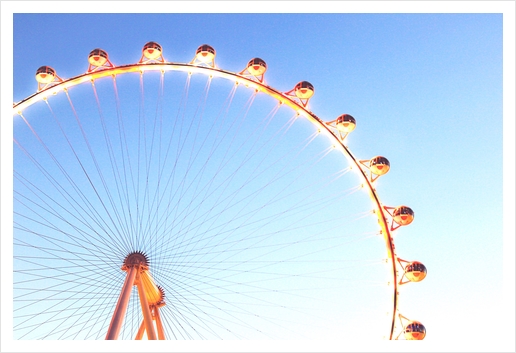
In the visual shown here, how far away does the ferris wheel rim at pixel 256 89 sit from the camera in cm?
828

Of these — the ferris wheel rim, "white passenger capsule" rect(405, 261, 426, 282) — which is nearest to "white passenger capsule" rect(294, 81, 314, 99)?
the ferris wheel rim

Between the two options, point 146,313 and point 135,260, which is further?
point 135,260

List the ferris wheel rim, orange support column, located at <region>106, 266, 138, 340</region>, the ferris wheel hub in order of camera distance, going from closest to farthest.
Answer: orange support column, located at <region>106, 266, 138, 340</region> → the ferris wheel hub → the ferris wheel rim

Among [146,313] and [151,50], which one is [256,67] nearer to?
[151,50]

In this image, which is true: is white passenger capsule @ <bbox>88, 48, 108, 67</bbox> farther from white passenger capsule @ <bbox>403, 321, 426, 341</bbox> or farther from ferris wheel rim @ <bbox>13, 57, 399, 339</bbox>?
white passenger capsule @ <bbox>403, 321, 426, 341</bbox>

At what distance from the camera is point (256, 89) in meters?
9.22

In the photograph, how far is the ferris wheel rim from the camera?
326 inches

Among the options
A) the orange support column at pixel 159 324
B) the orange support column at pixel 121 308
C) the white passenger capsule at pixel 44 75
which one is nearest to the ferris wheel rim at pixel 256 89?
the white passenger capsule at pixel 44 75

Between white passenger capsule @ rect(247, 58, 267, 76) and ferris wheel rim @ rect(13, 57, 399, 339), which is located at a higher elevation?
white passenger capsule @ rect(247, 58, 267, 76)

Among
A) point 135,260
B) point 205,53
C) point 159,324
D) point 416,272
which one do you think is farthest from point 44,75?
point 416,272
